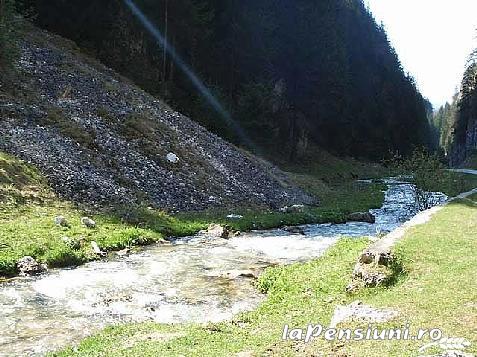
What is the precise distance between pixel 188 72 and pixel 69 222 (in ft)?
131

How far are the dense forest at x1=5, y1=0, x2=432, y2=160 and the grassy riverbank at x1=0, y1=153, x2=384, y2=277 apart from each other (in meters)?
25.7

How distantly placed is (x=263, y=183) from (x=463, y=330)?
34.3m

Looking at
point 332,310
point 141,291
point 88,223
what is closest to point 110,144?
point 88,223

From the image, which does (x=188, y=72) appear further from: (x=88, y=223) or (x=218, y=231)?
(x=88, y=223)

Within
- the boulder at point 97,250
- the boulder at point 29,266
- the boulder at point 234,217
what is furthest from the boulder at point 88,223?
the boulder at point 234,217

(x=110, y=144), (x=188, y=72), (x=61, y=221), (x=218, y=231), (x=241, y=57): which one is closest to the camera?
(x=61, y=221)

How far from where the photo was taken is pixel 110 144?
124 feet

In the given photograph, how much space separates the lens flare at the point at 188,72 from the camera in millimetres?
57438

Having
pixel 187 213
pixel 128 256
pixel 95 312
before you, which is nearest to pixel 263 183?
pixel 187 213

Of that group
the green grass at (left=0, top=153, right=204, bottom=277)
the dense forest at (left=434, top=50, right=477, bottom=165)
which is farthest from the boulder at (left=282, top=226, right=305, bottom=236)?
the dense forest at (left=434, top=50, right=477, bottom=165)

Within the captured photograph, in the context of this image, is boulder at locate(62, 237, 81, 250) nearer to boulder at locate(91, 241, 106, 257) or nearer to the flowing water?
boulder at locate(91, 241, 106, 257)

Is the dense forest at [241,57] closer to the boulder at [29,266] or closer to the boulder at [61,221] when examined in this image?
the boulder at [61,221]

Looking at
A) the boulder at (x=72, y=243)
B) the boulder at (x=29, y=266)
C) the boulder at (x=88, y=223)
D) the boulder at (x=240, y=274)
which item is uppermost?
the boulder at (x=88, y=223)

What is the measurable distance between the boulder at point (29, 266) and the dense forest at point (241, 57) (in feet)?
124
